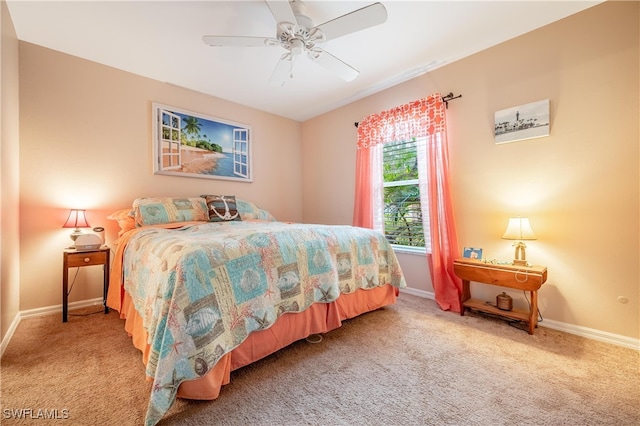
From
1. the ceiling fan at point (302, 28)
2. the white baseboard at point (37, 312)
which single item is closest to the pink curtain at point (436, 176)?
the ceiling fan at point (302, 28)

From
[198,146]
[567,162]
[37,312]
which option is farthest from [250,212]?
[567,162]

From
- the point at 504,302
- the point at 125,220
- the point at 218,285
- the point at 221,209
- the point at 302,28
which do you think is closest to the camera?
the point at 218,285

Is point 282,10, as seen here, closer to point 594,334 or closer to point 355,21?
point 355,21

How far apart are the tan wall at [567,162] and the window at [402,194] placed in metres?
0.43

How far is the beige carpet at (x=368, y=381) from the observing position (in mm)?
1238

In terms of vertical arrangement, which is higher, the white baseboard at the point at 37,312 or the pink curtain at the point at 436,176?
the pink curtain at the point at 436,176

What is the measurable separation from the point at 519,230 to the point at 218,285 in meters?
2.30

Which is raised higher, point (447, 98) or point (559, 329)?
point (447, 98)

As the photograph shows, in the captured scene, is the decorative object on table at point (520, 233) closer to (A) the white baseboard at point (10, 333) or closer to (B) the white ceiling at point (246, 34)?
(B) the white ceiling at point (246, 34)

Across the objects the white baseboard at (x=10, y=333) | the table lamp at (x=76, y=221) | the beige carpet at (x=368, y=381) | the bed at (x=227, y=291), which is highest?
the table lamp at (x=76, y=221)

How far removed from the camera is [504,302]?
2.27 metres

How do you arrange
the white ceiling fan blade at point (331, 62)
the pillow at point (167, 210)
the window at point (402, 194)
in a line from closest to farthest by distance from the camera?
the white ceiling fan blade at point (331, 62), the pillow at point (167, 210), the window at point (402, 194)

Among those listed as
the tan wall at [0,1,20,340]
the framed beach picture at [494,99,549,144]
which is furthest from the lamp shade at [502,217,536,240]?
the tan wall at [0,1,20,340]

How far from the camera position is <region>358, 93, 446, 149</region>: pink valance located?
283 centimetres
